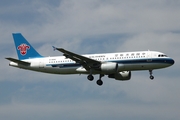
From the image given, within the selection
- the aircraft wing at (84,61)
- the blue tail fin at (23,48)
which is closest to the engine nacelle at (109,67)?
the aircraft wing at (84,61)

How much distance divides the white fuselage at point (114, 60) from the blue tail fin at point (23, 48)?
2.51 meters

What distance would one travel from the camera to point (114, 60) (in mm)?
68938

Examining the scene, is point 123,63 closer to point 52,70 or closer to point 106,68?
point 106,68

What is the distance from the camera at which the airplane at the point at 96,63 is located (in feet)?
222

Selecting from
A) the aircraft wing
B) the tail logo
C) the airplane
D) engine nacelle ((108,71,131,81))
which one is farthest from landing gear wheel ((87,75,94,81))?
the tail logo

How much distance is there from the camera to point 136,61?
222 feet

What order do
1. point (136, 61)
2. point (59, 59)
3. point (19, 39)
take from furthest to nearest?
1. point (19, 39)
2. point (59, 59)
3. point (136, 61)

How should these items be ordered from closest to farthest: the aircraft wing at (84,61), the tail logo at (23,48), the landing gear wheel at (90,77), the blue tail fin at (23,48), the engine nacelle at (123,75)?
the aircraft wing at (84,61)
the landing gear wheel at (90,77)
the engine nacelle at (123,75)
the blue tail fin at (23,48)
the tail logo at (23,48)

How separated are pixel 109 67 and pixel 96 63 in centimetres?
232

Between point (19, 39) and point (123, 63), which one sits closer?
point (123, 63)

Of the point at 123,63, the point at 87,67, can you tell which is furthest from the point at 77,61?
the point at 123,63

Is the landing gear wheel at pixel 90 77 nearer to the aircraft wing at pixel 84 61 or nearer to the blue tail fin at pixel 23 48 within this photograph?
the aircraft wing at pixel 84 61

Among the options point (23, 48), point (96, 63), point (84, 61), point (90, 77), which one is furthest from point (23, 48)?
point (96, 63)

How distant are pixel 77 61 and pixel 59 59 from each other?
3796 millimetres
